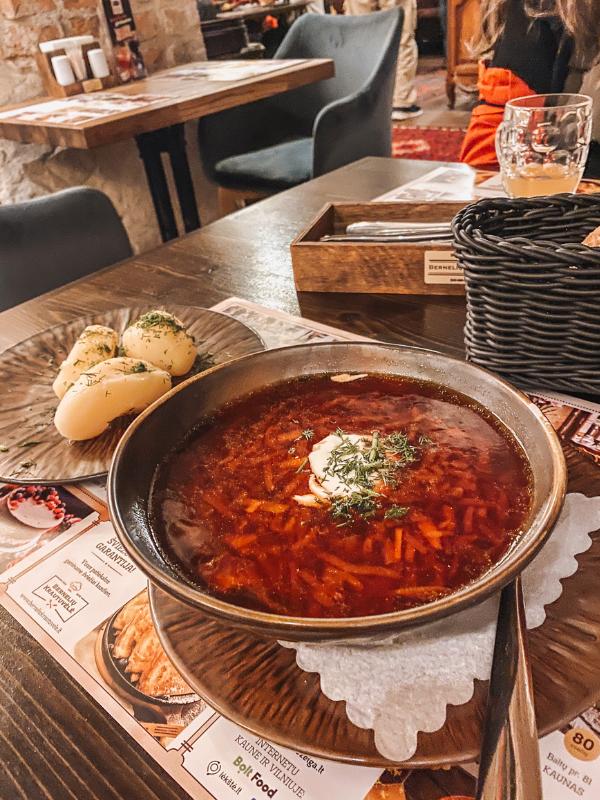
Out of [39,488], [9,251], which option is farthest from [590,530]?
[9,251]

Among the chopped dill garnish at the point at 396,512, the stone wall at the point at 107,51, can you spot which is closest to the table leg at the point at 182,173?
the stone wall at the point at 107,51

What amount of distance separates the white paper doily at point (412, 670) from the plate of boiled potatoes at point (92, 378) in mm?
425

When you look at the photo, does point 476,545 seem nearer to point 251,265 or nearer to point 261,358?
point 261,358

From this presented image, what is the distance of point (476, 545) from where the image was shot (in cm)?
57

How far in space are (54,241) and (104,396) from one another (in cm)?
133

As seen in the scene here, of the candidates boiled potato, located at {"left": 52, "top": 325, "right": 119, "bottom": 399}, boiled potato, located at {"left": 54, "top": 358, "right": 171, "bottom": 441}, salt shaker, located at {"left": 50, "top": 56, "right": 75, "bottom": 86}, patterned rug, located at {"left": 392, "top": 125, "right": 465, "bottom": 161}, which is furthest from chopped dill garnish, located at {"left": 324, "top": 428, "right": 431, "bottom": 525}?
patterned rug, located at {"left": 392, "top": 125, "right": 465, "bottom": 161}

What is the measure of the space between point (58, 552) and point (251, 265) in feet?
2.99

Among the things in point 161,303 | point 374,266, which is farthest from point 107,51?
point 374,266

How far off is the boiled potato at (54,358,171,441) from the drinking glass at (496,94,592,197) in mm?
1038

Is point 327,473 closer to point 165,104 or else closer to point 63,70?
point 165,104

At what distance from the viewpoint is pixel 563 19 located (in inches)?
81.7

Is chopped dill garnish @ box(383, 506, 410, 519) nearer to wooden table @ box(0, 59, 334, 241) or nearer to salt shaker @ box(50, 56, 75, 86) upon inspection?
wooden table @ box(0, 59, 334, 241)

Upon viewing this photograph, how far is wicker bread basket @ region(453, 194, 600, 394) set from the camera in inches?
32.6

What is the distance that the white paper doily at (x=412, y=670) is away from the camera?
1.63 feet
